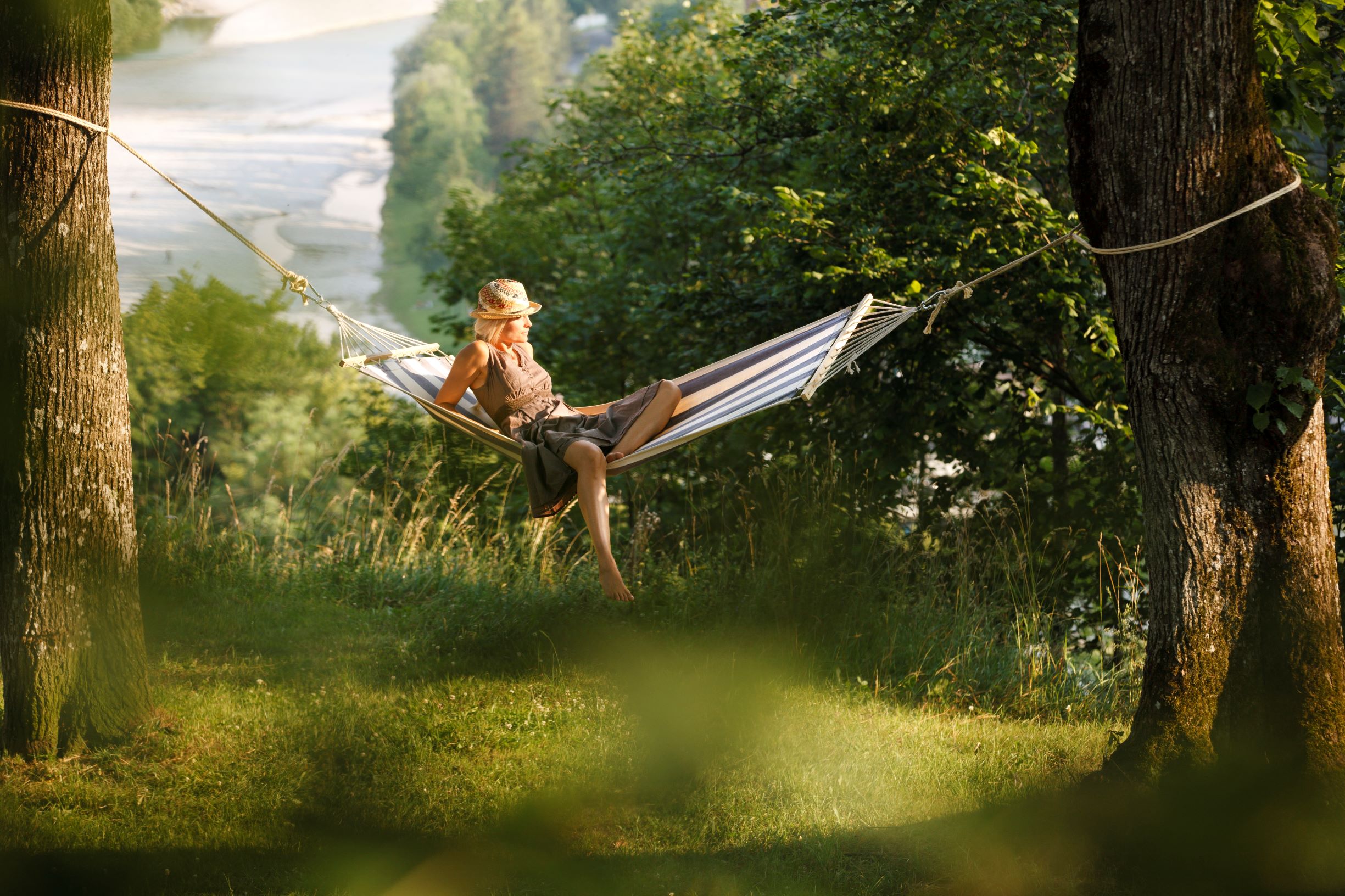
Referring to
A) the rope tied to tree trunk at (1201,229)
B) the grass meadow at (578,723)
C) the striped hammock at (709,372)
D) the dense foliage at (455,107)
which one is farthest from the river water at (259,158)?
the rope tied to tree trunk at (1201,229)

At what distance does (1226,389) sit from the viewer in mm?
2217

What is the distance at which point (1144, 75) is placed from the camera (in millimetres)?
2244

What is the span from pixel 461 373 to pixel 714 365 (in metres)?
0.70

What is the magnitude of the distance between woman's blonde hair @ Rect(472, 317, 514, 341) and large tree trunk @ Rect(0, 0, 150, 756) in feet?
3.25

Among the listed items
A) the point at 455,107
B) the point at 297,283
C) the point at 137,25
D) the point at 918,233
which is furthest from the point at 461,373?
the point at 455,107

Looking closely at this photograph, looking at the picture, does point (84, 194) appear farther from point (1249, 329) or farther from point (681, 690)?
point (1249, 329)

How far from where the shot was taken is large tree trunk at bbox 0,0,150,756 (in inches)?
93.4

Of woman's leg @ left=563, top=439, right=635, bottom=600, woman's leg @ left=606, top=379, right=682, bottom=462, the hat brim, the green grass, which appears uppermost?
the hat brim

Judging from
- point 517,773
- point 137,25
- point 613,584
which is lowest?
point 517,773

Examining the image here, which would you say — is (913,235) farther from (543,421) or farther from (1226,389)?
(1226,389)

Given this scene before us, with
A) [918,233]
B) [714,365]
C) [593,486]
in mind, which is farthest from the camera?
[918,233]

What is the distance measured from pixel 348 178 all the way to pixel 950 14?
125 feet

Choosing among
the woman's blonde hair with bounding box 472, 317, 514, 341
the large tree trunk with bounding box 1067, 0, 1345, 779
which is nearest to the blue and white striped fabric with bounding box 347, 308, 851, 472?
the woman's blonde hair with bounding box 472, 317, 514, 341

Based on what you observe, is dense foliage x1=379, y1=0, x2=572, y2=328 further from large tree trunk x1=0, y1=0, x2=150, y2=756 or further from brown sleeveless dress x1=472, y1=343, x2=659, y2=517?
large tree trunk x1=0, y1=0, x2=150, y2=756
